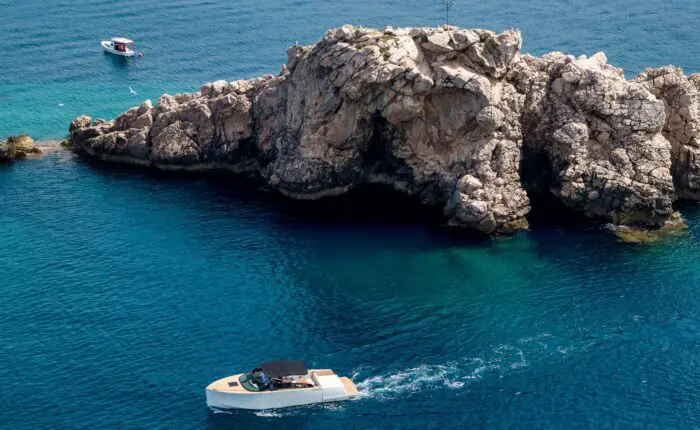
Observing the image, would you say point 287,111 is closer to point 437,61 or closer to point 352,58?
point 352,58

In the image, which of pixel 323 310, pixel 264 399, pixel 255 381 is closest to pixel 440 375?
pixel 264 399

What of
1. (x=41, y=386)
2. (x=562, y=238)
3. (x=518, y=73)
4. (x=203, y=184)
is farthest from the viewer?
(x=203, y=184)

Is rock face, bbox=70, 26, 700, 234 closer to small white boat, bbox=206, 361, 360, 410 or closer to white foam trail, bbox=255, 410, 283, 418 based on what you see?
small white boat, bbox=206, 361, 360, 410

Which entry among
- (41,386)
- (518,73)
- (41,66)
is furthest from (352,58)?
(41,66)

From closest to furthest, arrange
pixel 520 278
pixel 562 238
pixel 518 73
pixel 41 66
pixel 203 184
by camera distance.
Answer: pixel 520 278
pixel 562 238
pixel 518 73
pixel 203 184
pixel 41 66

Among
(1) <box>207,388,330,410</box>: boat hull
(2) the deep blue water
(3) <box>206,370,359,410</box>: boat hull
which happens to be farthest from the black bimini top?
(2) the deep blue water

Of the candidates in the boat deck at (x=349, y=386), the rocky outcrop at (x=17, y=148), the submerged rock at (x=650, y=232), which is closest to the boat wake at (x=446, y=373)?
the boat deck at (x=349, y=386)

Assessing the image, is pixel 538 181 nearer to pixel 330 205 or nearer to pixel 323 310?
pixel 330 205
